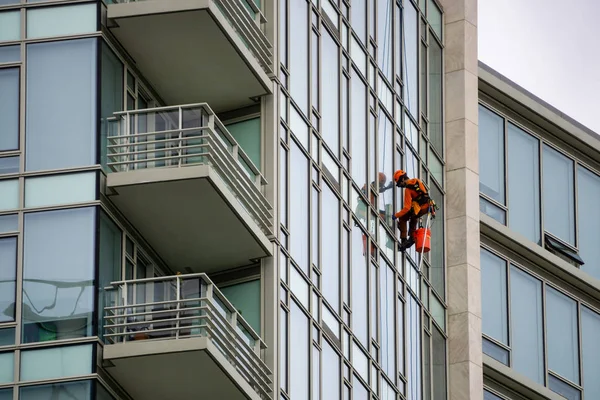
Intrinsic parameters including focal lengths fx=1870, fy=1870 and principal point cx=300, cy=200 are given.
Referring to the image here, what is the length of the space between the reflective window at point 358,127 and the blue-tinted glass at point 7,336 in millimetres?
10456

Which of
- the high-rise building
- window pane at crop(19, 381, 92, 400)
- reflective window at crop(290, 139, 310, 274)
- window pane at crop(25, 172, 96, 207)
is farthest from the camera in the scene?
reflective window at crop(290, 139, 310, 274)

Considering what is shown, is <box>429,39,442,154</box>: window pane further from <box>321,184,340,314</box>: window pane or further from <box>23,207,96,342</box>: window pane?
<box>23,207,96,342</box>: window pane

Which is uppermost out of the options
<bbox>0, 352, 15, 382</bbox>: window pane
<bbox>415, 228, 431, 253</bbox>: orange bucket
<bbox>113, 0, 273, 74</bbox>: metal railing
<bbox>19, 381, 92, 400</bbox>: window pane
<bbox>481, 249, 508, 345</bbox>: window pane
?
<bbox>481, 249, 508, 345</bbox>: window pane

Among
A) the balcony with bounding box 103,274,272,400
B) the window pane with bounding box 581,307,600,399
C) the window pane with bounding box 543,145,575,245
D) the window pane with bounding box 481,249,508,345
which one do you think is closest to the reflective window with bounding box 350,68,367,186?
the window pane with bounding box 481,249,508,345

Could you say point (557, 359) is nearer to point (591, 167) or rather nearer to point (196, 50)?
point (591, 167)

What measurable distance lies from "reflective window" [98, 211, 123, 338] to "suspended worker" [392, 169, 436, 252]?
10.3m

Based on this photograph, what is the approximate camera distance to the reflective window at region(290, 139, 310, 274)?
1228 inches

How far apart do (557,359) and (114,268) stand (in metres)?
19.7

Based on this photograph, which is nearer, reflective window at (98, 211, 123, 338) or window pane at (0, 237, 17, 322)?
window pane at (0, 237, 17, 322)

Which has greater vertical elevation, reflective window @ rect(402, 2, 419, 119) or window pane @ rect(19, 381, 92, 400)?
reflective window @ rect(402, 2, 419, 119)

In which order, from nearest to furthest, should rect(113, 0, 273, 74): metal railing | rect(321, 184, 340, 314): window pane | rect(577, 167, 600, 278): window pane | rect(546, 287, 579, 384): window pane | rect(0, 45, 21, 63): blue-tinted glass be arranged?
1. rect(0, 45, 21, 63): blue-tinted glass
2. rect(113, 0, 273, 74): metal railing
3. rect(321, 184, 340, 314): window pane
4. rect(546, 287, 579, 384): window pane
5. rect(577, 167, 600, 278): window pane

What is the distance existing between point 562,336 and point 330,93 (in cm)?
1365

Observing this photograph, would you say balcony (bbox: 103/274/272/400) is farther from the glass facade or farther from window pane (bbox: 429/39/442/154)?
window pane (bbox: 429/39/442/154)

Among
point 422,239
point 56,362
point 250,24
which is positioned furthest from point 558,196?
point 56,362
